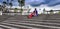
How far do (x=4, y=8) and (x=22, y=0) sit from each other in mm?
15492

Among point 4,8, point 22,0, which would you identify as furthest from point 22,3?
point 4,8

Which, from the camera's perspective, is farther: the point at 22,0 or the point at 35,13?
the point at 22,0

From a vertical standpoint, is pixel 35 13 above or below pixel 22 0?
below

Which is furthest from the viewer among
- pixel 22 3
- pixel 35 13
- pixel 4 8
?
pixel 4 8

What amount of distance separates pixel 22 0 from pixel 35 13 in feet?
139

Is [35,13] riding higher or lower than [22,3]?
lower

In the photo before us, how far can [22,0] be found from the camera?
55.0 meters

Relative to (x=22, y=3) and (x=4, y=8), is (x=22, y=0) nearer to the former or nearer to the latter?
(x=22, y=3)

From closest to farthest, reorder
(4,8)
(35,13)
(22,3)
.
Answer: (35,13) → (22,3) → (4,8)

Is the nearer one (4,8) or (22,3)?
(22,3)

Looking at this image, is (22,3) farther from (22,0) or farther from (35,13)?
(35,13)

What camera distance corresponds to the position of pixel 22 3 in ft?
178

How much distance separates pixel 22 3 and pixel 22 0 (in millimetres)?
1200

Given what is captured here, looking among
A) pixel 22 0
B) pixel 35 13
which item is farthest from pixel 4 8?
pixel 35 13
